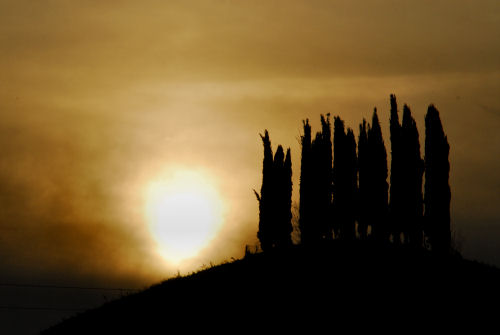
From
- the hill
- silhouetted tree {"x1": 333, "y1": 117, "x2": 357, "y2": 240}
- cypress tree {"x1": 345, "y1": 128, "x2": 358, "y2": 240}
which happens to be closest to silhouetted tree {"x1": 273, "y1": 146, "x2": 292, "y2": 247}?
silhouetted tree {"x1": 333, "y1": 117, "x2": 357, "y2": 240}

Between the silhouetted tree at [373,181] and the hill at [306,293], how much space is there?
11352 millimetres

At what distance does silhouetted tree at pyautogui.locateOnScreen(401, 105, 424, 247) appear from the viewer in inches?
2431

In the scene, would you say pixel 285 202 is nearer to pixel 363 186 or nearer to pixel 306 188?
pixel 306 188

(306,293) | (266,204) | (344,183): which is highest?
(344,183)

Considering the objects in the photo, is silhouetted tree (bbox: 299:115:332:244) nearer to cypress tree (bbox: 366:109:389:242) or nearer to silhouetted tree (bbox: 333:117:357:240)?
silhouetted tree (bbox: 333:117:357:240)

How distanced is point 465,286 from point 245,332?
1235 cm

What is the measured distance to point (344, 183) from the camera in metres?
65.4

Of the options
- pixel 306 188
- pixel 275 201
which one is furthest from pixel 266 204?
pixel 306 188

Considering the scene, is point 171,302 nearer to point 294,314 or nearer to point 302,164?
point 294,314

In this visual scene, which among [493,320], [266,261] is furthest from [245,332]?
[493,320]

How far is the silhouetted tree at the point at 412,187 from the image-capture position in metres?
61.8

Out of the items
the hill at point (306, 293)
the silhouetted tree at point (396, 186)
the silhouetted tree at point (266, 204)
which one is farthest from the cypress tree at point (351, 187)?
the hill at point (306, 293)

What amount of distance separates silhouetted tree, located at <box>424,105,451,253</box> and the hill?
8.84 m

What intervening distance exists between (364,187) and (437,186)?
5.76 m
